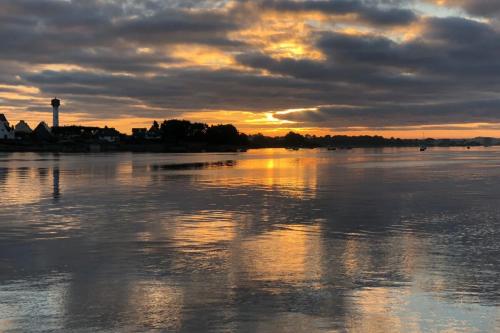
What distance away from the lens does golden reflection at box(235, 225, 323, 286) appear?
1272 centimetres

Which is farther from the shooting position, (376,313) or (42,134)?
(42,134)

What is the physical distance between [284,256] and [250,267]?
1.63 metres

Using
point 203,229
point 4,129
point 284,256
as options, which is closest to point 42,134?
point 4,129

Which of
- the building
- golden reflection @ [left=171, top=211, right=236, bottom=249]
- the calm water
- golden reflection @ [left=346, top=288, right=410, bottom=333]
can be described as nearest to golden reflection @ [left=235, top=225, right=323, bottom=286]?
the calm water

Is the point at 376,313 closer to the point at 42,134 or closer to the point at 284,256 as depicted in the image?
the point at 284,256

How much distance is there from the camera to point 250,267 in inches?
535

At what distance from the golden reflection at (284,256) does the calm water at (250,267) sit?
1.9 inches

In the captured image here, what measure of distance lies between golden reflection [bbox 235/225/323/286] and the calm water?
1.9 inches

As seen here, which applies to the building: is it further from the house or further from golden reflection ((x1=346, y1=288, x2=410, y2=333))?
golden reflection ((x1=346, y1=288, x2=410, y2=333))

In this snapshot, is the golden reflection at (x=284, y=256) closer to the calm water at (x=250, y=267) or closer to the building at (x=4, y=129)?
the calm water at (x=250, y=267)

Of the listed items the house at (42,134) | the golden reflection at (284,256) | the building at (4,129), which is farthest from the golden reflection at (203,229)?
the house at (42,134)

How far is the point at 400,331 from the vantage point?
898 centimetres

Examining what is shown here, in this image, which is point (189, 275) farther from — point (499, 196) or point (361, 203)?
point (499, 196)

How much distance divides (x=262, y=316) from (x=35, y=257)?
802cm
